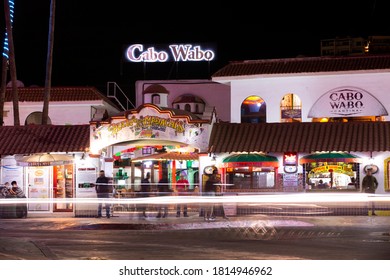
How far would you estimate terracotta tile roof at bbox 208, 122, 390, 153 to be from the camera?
27094mm

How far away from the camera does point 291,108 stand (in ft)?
102

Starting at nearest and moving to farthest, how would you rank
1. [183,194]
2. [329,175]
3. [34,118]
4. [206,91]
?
[183,194], [329,175], [34,118], [206,91]

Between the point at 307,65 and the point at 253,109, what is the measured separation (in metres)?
3.03

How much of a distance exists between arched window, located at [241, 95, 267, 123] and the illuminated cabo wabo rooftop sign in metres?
10.4

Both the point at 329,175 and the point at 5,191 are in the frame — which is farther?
the point at 329,175

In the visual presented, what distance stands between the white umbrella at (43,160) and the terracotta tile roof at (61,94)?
6675 mm

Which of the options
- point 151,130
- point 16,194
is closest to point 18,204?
point 16,194

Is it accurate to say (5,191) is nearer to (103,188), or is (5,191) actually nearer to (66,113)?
(103,188)

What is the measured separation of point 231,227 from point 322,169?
890 centimetres

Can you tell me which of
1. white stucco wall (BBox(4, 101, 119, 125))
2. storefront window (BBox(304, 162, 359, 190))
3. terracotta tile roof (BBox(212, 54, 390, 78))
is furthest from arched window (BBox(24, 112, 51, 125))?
storefront window (BBox(304, 162, 359, 190))

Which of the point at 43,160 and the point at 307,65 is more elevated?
the point at 307,65

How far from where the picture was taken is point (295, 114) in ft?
101

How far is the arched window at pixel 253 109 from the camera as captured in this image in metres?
31.1

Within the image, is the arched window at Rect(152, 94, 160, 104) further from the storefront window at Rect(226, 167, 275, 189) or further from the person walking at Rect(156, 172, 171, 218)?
the person walking at Rect(156, 172, 171, 218)
